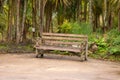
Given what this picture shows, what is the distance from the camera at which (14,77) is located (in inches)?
318

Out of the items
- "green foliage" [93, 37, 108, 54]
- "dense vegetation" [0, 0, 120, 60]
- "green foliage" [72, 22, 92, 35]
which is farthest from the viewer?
"green foliage" [72, 22, 92, 35]

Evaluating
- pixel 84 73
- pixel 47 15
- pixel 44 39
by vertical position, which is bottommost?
pixel 84 73

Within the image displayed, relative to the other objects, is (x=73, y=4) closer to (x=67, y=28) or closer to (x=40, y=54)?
(x=67, y=28)

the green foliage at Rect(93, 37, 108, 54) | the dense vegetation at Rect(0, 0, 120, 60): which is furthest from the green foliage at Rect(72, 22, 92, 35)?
the green foliage at Rect(93, 37, 108, 54)

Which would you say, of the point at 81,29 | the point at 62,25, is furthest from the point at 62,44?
the point at 62,25

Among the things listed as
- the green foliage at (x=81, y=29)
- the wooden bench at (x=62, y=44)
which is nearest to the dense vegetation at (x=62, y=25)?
the green foliage at (x=81, y=29)

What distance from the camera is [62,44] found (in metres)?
14.7

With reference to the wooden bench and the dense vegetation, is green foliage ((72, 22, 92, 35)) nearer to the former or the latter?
the dense vegetation

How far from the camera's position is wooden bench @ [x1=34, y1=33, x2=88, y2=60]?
513 inches

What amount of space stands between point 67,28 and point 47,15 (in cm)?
404

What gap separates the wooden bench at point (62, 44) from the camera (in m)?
13.0

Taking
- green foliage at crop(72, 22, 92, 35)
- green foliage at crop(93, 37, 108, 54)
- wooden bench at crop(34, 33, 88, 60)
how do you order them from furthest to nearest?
green foliage at crop(72, 22, 92, 35) < green foliage at crop(93, 37, 108, 54) < wooden bench at crop(34, 33, 88, 60)

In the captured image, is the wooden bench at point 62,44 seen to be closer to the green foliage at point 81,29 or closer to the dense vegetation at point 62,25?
the dense vegetation at point 62,25

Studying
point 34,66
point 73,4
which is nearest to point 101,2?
point 73,4
